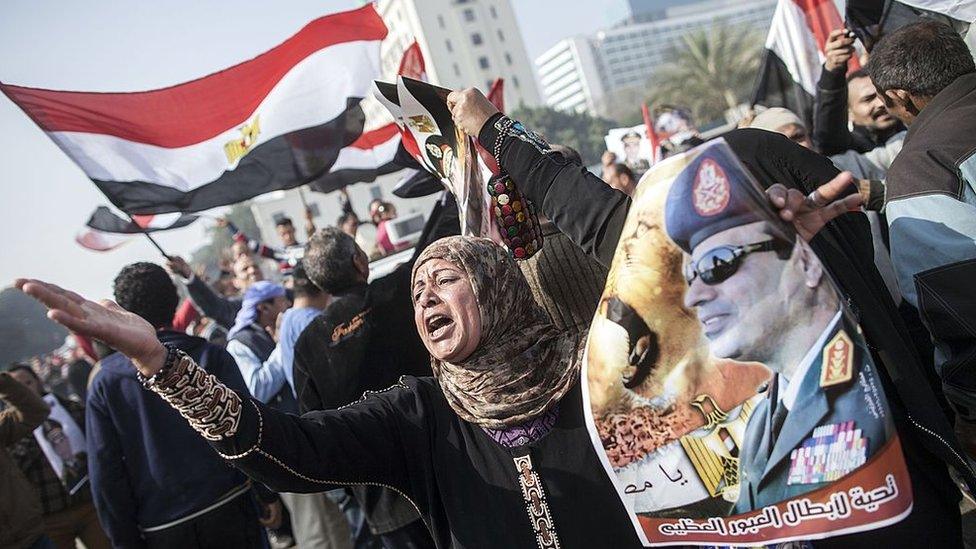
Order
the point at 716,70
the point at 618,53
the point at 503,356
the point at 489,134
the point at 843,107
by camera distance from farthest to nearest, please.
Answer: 1. the point at 618,53
2. the point at 716,70
3. the point at 843,107
4. the point at 489,134
5. the point at 503,356

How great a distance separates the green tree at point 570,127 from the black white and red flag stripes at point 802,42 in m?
57.5

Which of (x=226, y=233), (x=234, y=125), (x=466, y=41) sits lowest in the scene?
(x=226, y=233)

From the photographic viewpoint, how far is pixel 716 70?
3825 centimetres

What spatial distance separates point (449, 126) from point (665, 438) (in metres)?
1.44

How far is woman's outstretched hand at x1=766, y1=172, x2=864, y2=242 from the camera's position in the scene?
1.35 metres

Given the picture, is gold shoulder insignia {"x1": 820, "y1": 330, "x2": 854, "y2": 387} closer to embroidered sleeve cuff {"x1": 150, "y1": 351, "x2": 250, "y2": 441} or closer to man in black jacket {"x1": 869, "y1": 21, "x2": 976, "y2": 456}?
man in black jacket {"x1": 869, "y1": 21, "x2": 976, "y2": 456}

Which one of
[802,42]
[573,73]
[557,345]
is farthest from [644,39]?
[557,345]

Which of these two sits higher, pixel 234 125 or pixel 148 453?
pixel 234 125

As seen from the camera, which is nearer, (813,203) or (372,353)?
(813,203)

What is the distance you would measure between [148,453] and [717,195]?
3025 mm

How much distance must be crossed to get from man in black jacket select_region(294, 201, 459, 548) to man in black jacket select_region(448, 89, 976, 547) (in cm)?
127

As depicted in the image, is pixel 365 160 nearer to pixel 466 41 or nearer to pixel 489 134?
pixel 489 134

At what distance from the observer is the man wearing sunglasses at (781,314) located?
1.28 meters

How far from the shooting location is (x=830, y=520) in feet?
4.35
